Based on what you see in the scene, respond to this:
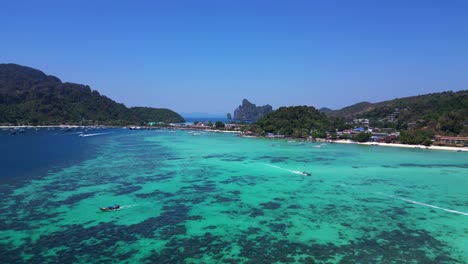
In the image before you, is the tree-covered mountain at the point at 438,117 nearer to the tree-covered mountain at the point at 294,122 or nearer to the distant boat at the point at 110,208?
the tree-covered mountain at the point at 294,122

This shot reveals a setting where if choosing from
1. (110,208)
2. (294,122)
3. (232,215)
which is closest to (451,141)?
(294,122)

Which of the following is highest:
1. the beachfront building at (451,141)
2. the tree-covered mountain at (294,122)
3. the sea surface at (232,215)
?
the tree-covered mountain at (294,122)

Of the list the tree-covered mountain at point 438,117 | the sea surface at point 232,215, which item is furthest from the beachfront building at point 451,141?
the sea surface at point 232,215

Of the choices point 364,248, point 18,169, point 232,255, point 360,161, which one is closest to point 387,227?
point 364,248

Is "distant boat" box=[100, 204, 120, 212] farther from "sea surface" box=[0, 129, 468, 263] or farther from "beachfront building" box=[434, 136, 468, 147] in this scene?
"beachfront building" box=[434, 136, 468, 147]

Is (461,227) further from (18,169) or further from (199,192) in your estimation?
(18,169)

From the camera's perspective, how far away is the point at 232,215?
2788 cm

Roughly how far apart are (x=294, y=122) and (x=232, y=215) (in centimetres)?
10347

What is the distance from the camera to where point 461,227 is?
25344 mm

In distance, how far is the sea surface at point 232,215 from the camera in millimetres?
20453

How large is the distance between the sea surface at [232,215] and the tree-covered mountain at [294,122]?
220ft

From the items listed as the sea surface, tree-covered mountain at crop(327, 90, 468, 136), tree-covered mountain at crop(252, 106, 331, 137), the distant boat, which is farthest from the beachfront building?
the distant boat

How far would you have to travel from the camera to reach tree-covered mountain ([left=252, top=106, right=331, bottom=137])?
390 ft

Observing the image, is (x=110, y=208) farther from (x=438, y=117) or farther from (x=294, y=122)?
(x=294, y=122)
